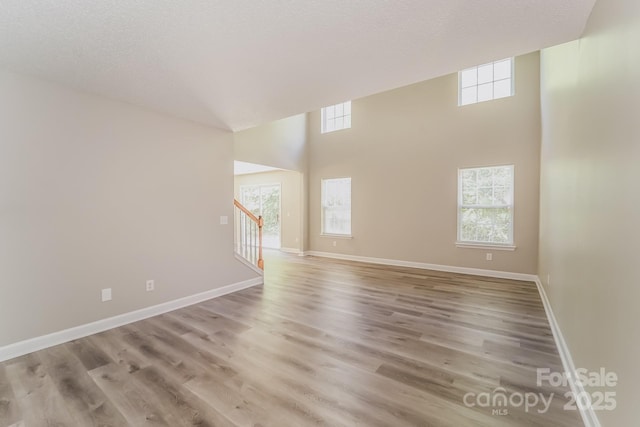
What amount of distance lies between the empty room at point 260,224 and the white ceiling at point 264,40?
0.02m

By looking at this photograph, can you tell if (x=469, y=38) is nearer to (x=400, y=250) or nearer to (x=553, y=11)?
(x=553, y=11)

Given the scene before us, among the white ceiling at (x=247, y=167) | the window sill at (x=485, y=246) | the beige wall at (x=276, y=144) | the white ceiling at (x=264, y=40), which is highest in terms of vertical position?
the beige wall at (x=276, y=144)

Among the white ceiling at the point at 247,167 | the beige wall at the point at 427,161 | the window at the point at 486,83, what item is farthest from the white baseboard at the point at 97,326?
the window at the point at 486,83

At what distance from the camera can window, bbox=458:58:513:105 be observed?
4.83 meters

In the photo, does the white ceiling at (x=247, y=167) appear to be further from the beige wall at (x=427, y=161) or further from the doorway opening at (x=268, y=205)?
the beige wall at (x=427, y=161)

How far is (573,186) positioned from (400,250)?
389 cm

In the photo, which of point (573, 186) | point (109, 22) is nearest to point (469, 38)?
point (573, 186)

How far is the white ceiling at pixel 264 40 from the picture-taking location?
1584 mm

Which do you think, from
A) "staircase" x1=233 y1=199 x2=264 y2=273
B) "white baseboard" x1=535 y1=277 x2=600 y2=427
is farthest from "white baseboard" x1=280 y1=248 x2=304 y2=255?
"white baseboard" x1=535 y1=277 x2=600 y2=427

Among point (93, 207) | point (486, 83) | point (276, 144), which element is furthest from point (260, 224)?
point (486, 83)

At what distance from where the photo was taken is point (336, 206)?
6.95m

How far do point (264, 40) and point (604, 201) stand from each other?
2275 mm

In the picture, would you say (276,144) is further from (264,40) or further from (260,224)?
(264,40)

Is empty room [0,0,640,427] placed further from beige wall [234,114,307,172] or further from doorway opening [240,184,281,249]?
doorway opening [240,184,281,249]
